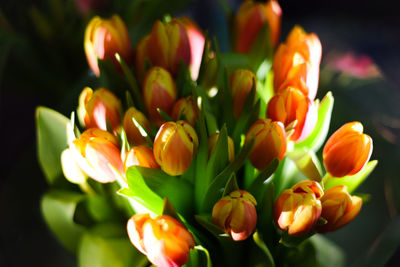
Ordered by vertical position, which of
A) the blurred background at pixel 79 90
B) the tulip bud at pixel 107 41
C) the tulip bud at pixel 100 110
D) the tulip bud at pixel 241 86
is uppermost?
the tulip bud at pixel 107 41

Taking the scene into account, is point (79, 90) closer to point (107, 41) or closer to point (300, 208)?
point (107, 41)

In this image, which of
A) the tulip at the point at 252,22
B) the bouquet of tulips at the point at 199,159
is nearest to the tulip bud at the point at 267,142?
the bouquet of tulips at the point at 199,159

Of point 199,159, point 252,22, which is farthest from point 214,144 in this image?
point 252,22

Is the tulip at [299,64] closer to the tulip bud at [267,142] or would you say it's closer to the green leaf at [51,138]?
the tulip bud at [267,142]

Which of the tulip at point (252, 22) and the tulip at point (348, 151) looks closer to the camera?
the tulip at point (348, 151)

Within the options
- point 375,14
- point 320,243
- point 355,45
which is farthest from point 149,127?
point 375,14

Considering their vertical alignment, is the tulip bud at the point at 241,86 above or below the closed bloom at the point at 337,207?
above

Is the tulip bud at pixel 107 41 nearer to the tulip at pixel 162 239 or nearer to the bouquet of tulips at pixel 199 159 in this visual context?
the bouquet of tulips at pixel 199 159
